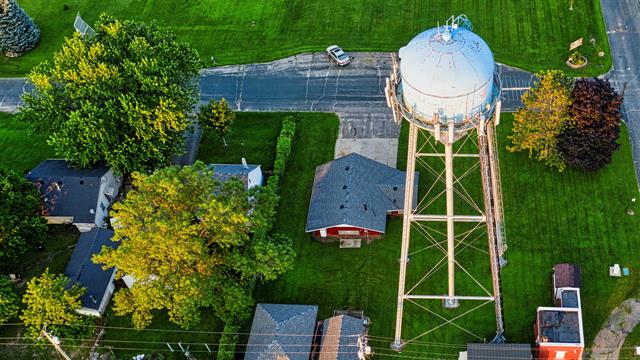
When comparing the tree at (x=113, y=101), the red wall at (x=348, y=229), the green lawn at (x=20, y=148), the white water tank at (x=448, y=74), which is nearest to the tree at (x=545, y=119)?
the red wall at (x=348, y=229)

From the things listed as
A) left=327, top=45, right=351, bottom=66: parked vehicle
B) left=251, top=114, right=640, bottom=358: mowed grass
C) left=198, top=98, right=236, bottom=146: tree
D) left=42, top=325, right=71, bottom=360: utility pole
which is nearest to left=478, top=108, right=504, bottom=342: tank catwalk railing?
left=251, top=114, right=640, bottom=358: mowed grass

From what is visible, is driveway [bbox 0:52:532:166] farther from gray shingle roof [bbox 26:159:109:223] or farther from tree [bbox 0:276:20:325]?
tree [bbox 0:276:20:325]

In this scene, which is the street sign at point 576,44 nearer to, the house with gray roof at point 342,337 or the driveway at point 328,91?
the driveway at point 328,91

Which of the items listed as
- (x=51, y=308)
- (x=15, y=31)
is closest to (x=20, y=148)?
(x=15, y=31)

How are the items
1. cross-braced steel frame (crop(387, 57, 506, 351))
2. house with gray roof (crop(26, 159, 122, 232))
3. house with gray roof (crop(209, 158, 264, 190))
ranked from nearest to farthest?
cross-braced steel frame (crop(387, 57, 506, 351)) < house with gray roof (crop(209, 158, 264, 190)) < house with gray roof (crop(26, 159, 122, 232))

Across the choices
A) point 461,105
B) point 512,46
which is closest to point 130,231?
point 461,105

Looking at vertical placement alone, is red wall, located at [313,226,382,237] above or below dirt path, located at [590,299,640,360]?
above
